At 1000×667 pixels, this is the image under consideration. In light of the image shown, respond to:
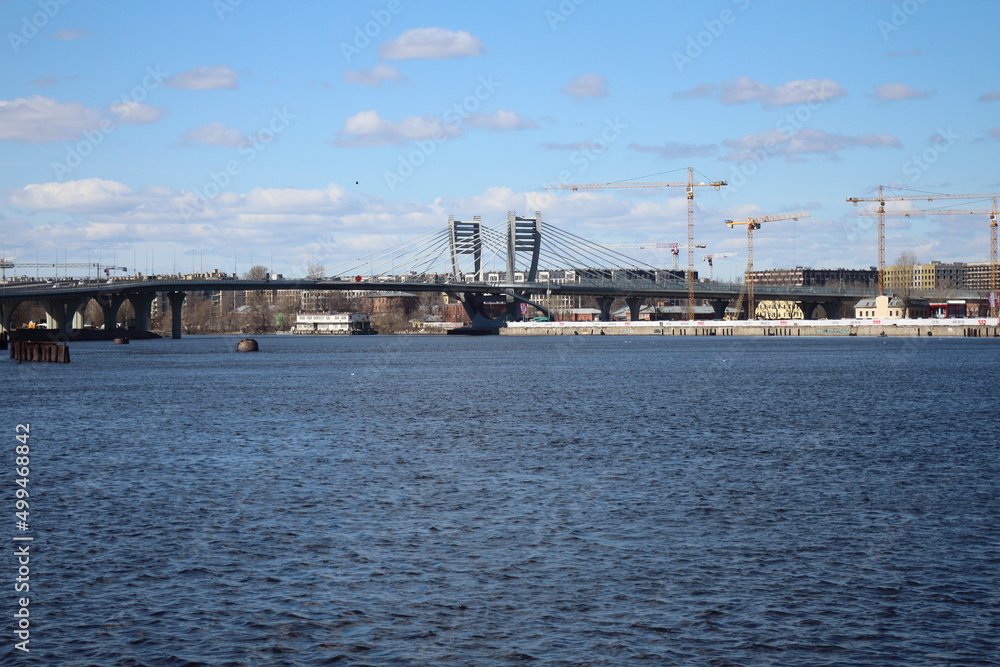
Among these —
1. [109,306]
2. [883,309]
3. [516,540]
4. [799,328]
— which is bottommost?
[516,540]

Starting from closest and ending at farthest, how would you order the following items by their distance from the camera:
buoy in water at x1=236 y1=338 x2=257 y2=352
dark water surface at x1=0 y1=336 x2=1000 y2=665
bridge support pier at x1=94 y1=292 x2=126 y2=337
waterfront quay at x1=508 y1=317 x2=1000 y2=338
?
1. dark water surface at x1=0 y1=336 x2=1000 y2=665
2. buoy in water at x1=236 y1=338 x2=257 y2=352
3. waterfront quay at x1=508 y1=317 x2=1000 y2=338
4. bridge support pier at x1=94 y1=292 x2=126 y2=337

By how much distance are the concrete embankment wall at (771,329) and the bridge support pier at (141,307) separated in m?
60.3

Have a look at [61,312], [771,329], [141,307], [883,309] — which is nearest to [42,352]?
[61,312]

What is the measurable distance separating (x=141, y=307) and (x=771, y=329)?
98816mm

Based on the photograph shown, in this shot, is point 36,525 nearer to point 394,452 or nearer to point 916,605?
point 394,452

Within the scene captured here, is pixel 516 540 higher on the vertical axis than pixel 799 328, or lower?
lower

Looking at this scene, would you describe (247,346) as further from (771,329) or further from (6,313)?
(771,329)

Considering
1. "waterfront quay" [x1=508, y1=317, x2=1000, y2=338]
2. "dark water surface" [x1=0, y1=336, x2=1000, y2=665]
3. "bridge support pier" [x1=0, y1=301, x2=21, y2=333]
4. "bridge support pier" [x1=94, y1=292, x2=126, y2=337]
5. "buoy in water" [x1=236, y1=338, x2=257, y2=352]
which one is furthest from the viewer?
"bridge support pier" [x1=94, y1=292, x2=126, y2=337]

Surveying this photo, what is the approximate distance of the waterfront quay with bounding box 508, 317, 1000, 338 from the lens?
153 meters

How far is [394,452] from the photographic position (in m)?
29.6

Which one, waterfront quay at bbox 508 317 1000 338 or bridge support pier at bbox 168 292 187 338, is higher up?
bridge support pier at bbox 168 292 187 338

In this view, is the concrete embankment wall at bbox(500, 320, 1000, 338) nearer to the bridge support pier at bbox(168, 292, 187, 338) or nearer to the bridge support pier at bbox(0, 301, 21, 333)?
the bridge support pier at bbox(168, 292, 187, 338)

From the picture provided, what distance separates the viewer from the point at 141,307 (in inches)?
6816

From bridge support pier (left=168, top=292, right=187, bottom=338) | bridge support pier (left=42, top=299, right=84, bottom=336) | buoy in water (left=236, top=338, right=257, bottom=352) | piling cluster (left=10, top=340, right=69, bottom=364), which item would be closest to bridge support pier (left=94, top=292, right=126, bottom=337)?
bridge support pier (left=42, top=299, right=84, bottom=336)
